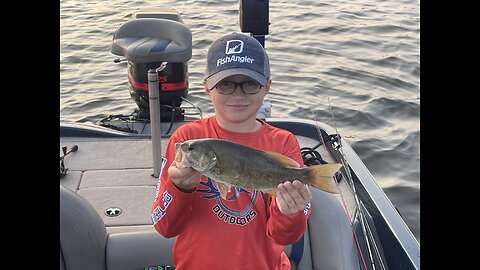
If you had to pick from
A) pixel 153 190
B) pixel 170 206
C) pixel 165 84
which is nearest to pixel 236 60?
pixel 170 206

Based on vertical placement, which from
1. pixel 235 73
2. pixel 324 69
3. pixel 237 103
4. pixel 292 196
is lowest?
pixel 324 69

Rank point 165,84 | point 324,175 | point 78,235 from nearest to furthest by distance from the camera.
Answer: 1. point 324,175
2. point 78,235
3. point 165,84

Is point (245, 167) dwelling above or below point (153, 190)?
above

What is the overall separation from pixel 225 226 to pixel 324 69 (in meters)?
7.60

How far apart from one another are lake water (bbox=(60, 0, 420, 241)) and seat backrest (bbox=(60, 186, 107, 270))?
148 inches

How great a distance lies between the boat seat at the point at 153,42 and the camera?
4.09 meters

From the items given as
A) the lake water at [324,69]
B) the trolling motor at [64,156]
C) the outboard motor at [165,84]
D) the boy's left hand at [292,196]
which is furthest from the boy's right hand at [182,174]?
the lake water at [324,69]

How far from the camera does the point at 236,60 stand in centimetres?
251

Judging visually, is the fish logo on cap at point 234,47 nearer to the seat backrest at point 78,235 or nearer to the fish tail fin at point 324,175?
the fish tail fin at point 324,175

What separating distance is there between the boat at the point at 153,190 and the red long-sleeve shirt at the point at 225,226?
67cm

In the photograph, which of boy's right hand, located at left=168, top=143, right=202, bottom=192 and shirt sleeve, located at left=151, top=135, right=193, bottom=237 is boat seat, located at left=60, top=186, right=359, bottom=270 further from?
boy's right hand, located at left=168, top=143, right=202, bottom=192

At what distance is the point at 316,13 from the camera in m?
12.5

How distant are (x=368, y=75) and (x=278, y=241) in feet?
24.4

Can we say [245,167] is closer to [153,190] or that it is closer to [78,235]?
[78,235]
